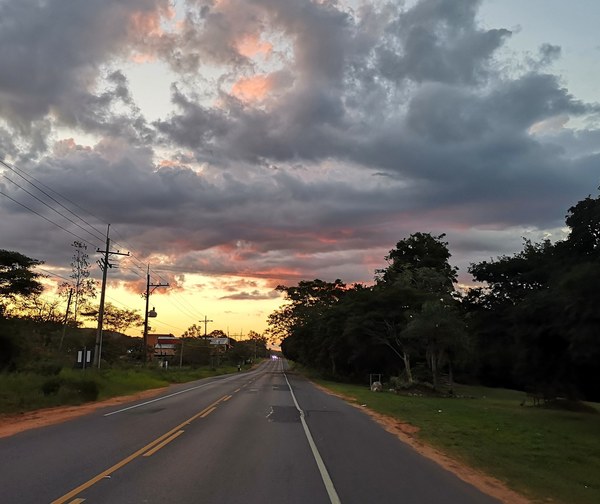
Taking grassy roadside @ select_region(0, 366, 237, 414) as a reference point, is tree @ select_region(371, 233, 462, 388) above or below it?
above

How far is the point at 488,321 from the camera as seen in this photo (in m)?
37.4

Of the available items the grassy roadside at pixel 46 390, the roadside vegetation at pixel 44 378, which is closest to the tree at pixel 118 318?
the roadside vegetation at pixel 44 378

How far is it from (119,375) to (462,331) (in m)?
26.8

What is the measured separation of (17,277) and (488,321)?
3329cm

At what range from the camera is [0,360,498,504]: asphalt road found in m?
7.84

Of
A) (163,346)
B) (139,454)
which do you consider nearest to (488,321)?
(139,454)

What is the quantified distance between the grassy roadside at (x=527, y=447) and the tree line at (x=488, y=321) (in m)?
3.00

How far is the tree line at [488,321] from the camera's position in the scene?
21097 mm

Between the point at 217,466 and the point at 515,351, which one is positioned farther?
the point at 515,351

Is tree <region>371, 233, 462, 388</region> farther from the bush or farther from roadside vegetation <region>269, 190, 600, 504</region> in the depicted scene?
the bush

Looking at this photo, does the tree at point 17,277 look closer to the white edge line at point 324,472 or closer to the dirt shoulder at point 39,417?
the dirt shoulder at point 39,417

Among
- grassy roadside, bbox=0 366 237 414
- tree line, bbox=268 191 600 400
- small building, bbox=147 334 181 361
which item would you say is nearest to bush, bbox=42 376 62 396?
grassy roadside, bbox=0 366 237 414

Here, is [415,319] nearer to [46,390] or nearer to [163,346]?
[46,390]

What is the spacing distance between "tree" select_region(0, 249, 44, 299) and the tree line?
2604cm
